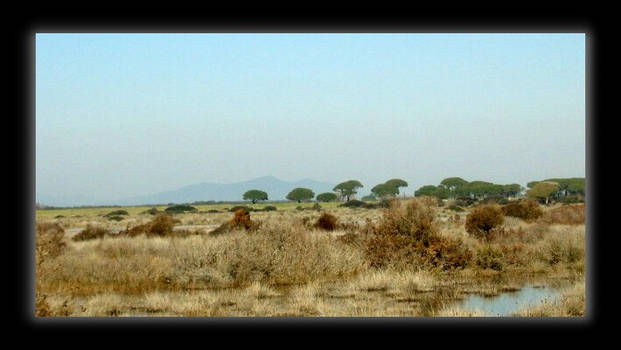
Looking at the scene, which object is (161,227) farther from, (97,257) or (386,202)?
(386,202)

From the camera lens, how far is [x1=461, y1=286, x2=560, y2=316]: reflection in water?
1153 centimetres

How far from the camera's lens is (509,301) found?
41.4 feet

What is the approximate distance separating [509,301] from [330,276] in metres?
4.68

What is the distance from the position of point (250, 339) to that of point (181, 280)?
807 centimetres

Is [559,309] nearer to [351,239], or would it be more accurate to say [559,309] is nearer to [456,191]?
[351,239]

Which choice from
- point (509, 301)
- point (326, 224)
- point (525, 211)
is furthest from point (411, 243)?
point (525, 211)

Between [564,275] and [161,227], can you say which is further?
[161,227]

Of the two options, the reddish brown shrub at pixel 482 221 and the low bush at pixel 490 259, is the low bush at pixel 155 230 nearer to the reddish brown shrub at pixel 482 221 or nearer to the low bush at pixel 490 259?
the reddish brown shrub at pixel 482 221

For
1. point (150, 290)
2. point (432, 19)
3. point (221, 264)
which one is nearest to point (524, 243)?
point (221, 264)

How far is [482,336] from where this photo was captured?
7234mm

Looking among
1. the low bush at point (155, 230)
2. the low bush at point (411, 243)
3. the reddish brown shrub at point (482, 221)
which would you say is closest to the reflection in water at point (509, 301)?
the low bush at point (411, 243)

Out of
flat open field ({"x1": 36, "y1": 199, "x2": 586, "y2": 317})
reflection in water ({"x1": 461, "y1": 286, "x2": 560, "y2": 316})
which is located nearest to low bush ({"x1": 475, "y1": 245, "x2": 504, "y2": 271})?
flat open field ({"x1": 36, "y1": 199, "x2": 586, "y2": 317})

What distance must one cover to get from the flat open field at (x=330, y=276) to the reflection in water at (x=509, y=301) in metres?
0.02

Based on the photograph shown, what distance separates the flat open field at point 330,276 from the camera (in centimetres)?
1164
